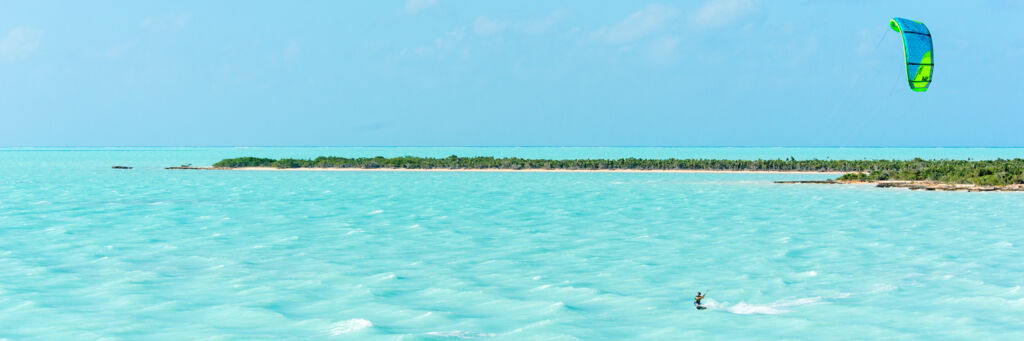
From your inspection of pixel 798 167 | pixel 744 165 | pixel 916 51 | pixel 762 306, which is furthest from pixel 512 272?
pixel 744 165

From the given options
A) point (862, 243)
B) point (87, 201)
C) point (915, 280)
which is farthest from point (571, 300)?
point (87, 201)

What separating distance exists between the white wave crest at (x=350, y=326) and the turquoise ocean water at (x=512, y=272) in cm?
6

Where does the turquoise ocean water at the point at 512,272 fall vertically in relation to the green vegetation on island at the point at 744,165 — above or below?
below

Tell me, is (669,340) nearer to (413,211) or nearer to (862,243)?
(862,243)

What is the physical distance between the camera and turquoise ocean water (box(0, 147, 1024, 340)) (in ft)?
43.8

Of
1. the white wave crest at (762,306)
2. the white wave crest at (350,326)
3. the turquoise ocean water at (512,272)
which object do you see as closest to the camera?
the white wave crest at (350,326)

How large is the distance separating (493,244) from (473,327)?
9.64m

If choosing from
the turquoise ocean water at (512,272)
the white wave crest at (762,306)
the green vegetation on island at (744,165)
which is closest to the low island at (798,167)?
the green vegetation on island at (744,165)

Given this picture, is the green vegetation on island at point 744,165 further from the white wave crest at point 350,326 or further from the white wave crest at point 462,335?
the white wave crest at point 350,326

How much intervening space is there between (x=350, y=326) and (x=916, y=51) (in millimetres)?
30587

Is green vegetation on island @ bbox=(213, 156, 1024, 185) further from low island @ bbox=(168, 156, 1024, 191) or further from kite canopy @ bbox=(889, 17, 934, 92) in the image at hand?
kite canopy @ bbox=(889, 17, 934, 92)

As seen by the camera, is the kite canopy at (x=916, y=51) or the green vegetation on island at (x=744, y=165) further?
the green vegetation on island at (x=744, y=165)

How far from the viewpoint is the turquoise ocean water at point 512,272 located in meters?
13.4

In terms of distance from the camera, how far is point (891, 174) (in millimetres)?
57312
